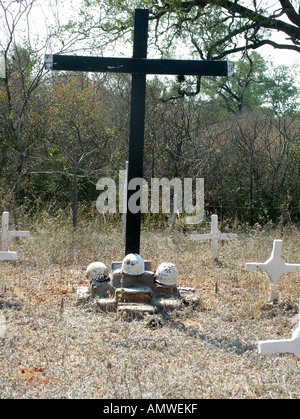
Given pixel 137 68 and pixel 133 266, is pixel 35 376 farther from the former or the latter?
pixel 137 68

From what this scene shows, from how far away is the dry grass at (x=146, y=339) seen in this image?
2912 millimetres

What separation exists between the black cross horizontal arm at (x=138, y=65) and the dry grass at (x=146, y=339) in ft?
7.88

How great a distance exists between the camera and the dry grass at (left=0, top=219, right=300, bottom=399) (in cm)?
291

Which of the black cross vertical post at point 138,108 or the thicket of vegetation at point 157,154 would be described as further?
the thicket of vegetation at point 157,154

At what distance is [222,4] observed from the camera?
35.0ft

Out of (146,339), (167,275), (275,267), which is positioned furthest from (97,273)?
(275,267)

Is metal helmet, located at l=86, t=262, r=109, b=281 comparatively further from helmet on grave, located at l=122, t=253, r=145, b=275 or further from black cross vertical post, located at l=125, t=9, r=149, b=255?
black cross vertical post, located at l=125, t=9, r=149, b=255

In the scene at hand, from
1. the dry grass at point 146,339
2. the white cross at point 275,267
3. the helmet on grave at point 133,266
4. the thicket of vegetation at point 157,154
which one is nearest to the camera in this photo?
the dry grass at point 146,339

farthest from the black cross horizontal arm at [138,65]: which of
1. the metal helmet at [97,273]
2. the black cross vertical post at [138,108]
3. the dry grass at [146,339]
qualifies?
the dry grass at [146,339]

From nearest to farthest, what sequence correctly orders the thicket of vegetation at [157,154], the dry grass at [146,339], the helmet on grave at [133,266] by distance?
the dry grass at [146,339]
the helmet on grave at [133,266]
the thicket of vegetation at [157,154]

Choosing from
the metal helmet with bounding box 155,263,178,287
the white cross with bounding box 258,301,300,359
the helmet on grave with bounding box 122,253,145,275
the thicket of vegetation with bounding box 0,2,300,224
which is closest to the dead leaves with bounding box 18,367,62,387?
the white cross with bounding box 258,301,300,359

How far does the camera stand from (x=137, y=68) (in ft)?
15.0

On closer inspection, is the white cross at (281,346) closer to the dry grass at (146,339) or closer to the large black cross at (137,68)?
the dry grass at (146,339)

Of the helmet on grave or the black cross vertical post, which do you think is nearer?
the helmet on grave
